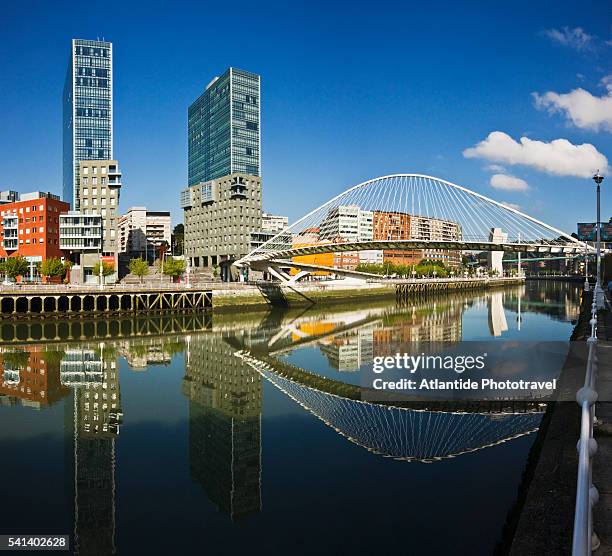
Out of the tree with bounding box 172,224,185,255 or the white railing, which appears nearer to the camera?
the white railing

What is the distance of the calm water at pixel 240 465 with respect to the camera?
8.09 meters

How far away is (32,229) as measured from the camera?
61.2m

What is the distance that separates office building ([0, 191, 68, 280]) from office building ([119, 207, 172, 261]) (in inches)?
1837

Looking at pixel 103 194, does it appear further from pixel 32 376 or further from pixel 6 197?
pixel 32 376

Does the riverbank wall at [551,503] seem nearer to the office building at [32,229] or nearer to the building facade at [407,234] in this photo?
the office building at [32,229]

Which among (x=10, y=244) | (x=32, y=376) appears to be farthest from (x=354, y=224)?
(x=32, y=376)

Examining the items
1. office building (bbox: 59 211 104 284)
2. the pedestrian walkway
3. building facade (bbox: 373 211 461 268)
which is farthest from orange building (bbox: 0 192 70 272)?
building facade (bbox: 373 211 461 268)

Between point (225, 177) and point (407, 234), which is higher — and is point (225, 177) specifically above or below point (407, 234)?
above

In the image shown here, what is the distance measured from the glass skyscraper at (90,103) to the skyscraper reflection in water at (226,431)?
90929 mm

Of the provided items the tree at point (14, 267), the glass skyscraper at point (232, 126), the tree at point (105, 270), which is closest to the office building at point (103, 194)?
the tree at point (105, 270)

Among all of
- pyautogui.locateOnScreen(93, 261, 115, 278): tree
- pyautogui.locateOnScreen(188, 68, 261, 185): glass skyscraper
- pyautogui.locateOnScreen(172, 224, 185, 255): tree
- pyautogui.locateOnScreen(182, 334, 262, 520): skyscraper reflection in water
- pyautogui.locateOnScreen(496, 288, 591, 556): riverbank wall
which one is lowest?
pyautogui.locateOnScreen(182, 334, 262, 520): skyscraper reflection in water

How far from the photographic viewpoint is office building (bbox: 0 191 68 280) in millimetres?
60406

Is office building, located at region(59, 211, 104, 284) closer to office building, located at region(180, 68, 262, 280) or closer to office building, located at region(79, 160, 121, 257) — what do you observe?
office building, located at region(79, 160, 121, 257)

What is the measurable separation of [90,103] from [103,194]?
43011 mm
